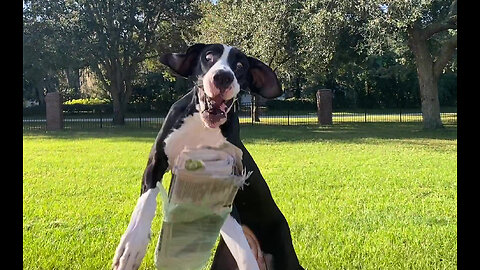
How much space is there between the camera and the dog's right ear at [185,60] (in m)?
2.69

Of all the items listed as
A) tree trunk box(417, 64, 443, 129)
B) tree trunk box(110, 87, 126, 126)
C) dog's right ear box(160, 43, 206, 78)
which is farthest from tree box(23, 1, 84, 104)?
dog's right ear box(160, 43, 206, 78)

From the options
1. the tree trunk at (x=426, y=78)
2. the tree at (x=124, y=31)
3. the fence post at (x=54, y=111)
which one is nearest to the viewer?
the tree trunk at (x=426, y=78)

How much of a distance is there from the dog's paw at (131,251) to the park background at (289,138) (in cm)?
204

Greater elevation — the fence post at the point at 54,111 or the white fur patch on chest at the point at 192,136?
the fence post at the point at 54,111

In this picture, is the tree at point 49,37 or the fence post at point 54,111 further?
the tree at point 49,37

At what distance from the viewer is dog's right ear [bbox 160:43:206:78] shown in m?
2.69

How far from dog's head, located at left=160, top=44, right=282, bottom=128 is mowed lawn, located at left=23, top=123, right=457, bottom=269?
239 cm

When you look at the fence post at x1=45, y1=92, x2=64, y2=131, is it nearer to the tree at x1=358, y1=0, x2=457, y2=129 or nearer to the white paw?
the tree at x1=358, y1=0, x2=457, y2=129

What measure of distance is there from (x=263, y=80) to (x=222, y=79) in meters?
0.41

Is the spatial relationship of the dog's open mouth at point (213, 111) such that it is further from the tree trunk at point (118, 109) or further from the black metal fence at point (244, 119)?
the tree trunk at point (118, 109)

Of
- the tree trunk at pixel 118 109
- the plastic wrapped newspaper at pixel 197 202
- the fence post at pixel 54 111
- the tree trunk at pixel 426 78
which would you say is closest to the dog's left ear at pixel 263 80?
the plastic wrapped newspaper at pixel 197 202

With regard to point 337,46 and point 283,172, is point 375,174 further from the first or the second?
point 337,46

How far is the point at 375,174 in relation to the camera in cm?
938
